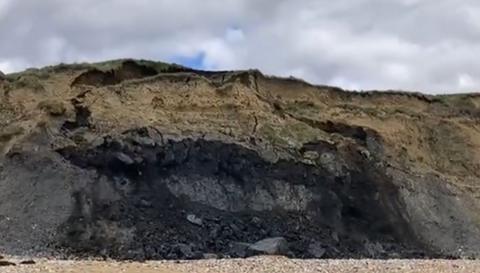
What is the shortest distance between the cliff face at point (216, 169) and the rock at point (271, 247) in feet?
0.89

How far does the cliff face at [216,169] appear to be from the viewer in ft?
95.6

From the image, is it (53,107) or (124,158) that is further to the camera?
(53,107)

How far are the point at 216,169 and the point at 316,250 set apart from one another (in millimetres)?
4847

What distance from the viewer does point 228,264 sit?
21.6m

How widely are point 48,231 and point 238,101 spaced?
9542 millimetres

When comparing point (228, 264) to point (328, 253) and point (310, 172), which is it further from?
point (310, 172)

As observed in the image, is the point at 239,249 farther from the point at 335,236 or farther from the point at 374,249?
the point at 374,249

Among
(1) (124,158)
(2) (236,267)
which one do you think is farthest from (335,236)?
(2) (236,267)

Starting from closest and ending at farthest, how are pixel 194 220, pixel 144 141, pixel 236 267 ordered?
pixel 236 267
pixel 194 220
pixel 144 141

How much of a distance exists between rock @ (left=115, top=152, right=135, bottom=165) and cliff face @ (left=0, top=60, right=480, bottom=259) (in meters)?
0.10

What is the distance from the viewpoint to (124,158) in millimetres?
31703

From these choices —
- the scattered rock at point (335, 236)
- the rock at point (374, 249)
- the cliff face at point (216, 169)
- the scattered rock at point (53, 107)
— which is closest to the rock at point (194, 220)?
the cliff face at point (216, 169)

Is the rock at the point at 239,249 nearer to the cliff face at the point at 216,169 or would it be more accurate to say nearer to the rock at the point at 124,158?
the cliff face at the point at 216,169

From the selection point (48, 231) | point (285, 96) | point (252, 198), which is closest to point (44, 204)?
point (48, 231)
